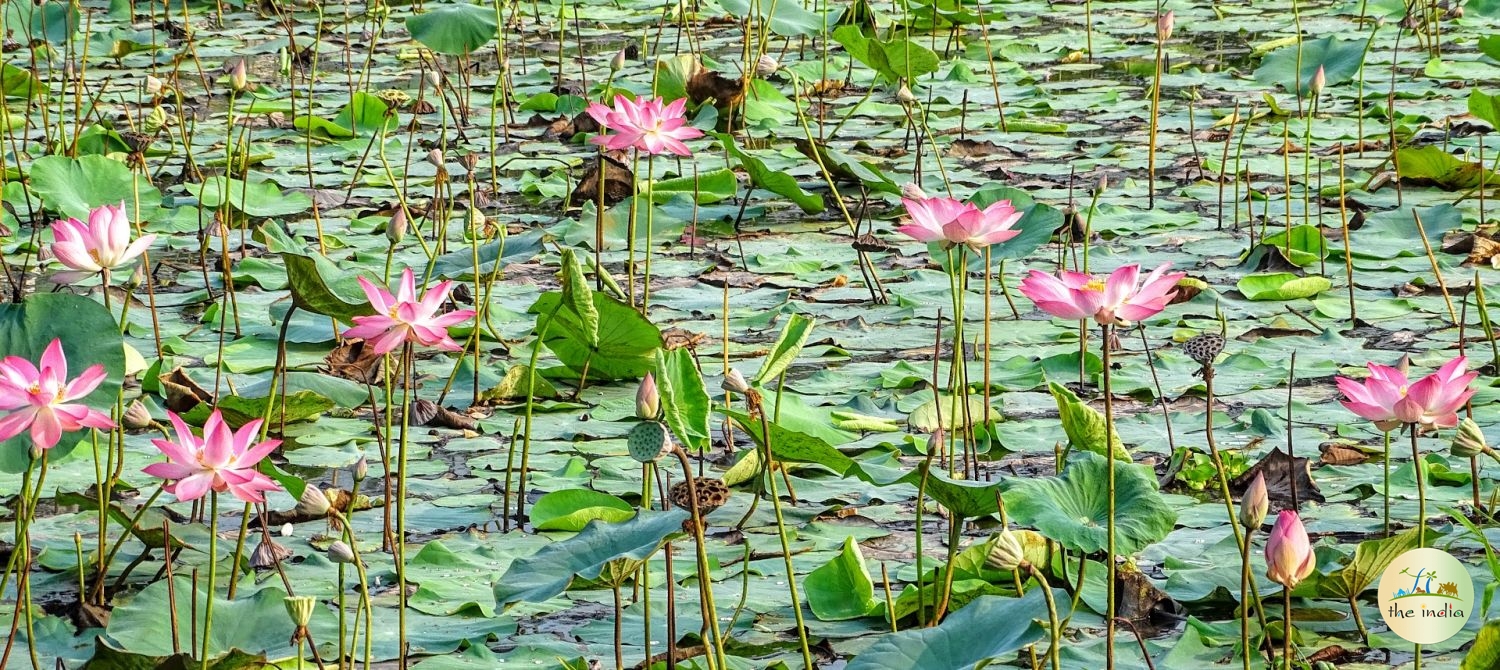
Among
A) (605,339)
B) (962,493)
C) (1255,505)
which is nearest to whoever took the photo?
(1255,505)

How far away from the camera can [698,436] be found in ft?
6.58

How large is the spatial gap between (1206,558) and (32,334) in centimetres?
141

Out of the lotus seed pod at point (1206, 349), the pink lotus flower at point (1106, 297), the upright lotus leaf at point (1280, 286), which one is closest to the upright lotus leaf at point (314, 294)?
the pink lotus flower at point (1106, 297)

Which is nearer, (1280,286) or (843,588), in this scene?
(843,588)

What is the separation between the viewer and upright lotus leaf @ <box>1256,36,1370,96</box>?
433 centimetres

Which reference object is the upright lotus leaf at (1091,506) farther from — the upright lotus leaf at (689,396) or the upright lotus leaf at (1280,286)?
the upright lotus leaf at (1280,286)

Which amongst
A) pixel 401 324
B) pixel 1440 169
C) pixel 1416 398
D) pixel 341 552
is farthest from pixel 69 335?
pixel 1440 169

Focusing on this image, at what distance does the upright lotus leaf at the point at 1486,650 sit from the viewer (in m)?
1.46

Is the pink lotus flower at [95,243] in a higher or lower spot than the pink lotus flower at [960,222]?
lower

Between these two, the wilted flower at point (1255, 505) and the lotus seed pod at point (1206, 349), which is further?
the lotus seed pod at point (1206, 349)

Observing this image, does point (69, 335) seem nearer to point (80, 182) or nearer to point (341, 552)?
point (341, 552)

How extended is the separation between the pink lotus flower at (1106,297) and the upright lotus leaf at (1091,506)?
0.55ft

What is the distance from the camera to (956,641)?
5.04ft

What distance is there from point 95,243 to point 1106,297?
1186mm
